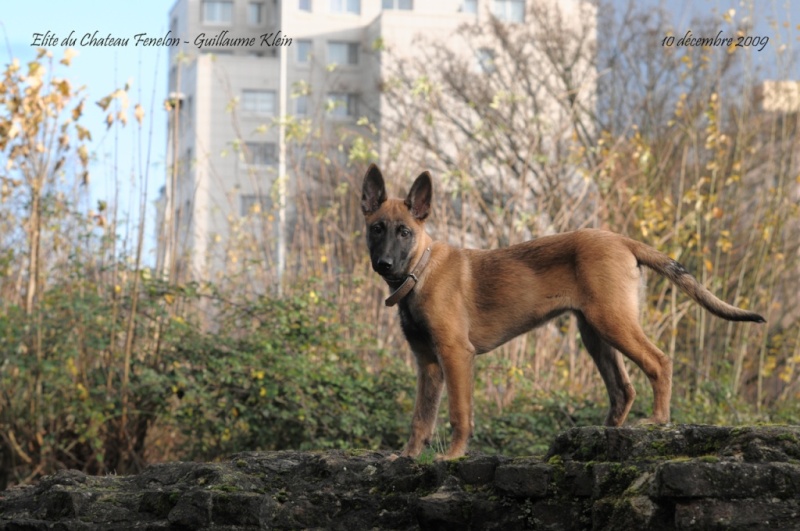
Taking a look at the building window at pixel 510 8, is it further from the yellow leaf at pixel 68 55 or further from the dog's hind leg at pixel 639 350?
the dog's hind leg at pixel 639 350

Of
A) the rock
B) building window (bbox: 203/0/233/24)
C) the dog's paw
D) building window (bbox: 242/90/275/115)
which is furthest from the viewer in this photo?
building window (bbox: 203/0/233/24)

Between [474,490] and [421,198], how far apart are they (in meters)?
1.68

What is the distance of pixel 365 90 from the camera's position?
2002 inches

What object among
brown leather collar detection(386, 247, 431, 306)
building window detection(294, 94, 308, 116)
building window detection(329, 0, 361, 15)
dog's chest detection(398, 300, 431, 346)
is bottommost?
dog's chest detection(398, 300, 431, 346)

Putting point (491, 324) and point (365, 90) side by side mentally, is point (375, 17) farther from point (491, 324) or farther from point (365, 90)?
point (491, 324)

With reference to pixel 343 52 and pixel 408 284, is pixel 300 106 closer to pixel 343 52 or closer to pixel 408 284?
pixel 343 52

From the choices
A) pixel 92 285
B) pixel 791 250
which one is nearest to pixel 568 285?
pixel 92 285

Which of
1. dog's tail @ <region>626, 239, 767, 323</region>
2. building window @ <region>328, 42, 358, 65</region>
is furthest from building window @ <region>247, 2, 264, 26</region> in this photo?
dog's tail @ <region>626, 239, 767, 323</region>

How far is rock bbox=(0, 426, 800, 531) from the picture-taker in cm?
432

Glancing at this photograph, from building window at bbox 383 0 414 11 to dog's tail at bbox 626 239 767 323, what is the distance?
51.0 m

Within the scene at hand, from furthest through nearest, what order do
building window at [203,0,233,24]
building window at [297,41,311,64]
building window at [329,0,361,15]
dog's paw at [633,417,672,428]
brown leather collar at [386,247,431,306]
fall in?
building window at [203,0,233,24]
building window at [329,0,361,15]
building window at [297,41,311,64]
brown leather collar at [386,247,431,306]
dog's paw at [633,417,672,428]

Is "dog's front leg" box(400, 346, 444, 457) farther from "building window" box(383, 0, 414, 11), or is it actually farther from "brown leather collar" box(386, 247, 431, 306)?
"building window" box(383, 0, 414, 11)

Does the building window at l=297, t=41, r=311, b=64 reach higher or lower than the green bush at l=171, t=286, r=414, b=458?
higher

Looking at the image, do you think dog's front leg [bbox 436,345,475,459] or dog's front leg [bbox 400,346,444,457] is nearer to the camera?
dog's front leg [bbox 436,345,475,459]
